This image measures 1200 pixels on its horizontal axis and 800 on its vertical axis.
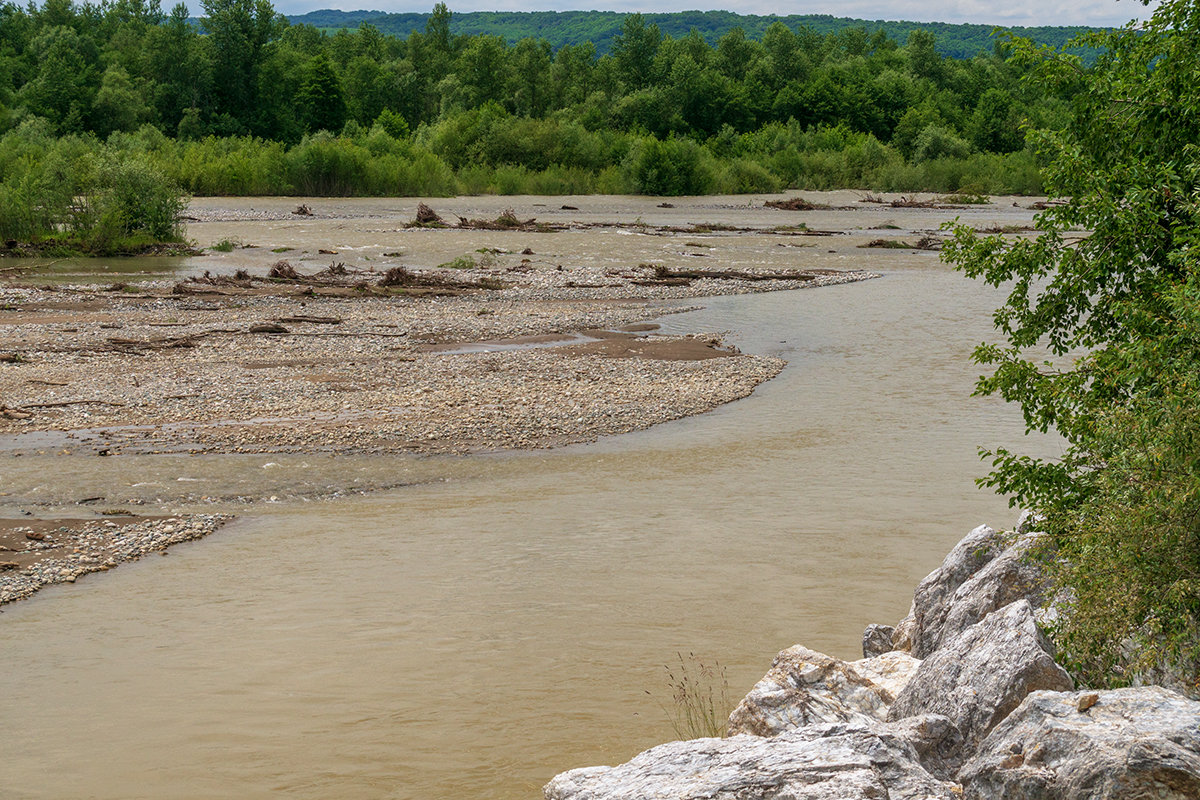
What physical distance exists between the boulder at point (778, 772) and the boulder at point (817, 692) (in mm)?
369

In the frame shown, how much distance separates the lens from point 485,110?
268ft

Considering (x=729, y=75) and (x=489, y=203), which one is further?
(x=729, y=75)

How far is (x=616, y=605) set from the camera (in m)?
9.42

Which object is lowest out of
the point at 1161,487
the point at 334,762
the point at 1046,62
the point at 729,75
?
the point at 334,762

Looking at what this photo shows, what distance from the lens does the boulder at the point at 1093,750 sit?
4137mm

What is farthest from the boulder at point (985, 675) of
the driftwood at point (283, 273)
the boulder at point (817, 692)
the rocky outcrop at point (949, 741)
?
the driftwood at point (283, 273)

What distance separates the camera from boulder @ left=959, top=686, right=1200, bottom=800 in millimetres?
4137

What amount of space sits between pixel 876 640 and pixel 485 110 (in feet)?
256

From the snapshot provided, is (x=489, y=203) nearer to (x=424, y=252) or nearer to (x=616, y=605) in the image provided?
(x=424, y=252)

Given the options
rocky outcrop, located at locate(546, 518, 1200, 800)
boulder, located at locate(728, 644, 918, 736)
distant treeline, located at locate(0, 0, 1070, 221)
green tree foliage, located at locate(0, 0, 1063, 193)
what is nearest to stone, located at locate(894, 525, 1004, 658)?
boulder, located at locate(728, 644, 918, 736)

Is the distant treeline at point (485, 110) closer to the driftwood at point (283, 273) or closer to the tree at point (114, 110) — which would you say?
the tree at point (114, 110)

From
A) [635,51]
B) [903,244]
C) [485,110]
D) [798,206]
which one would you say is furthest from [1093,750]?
[635,51]

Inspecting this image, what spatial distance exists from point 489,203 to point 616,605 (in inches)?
2274

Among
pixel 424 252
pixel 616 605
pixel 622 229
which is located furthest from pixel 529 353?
pixel 622 229
